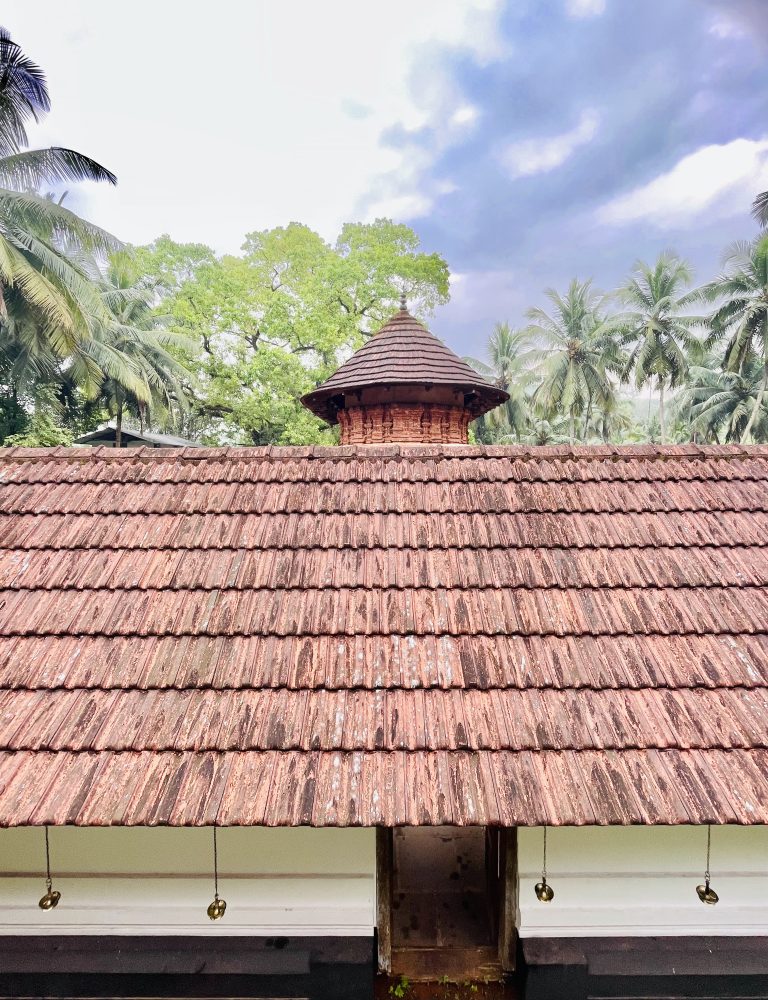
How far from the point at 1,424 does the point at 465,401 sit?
1519 centimetres

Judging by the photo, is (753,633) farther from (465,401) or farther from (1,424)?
(1,424)

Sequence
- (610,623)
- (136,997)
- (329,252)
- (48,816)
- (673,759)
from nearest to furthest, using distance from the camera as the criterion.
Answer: (48,816) → (673,759) → (136,997) → (610,623) → (329,252)

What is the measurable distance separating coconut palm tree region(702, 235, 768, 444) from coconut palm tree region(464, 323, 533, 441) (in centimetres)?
762

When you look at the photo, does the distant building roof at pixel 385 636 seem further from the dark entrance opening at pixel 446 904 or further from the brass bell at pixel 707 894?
the dark entrance opening at pixel 446 904

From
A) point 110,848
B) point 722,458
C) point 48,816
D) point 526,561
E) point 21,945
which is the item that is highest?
point 722,458

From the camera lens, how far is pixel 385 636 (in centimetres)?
326

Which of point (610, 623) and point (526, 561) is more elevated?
point (526, 561)

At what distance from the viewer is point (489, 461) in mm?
4496

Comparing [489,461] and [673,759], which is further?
[489,461]

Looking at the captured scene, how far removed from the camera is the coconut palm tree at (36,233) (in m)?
10.7

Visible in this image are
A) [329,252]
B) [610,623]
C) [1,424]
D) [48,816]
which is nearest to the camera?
[48,816]

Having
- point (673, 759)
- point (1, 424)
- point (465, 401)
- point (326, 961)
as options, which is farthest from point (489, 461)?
point (1, 424)

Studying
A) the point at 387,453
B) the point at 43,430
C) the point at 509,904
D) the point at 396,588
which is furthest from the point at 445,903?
the point at 43,430

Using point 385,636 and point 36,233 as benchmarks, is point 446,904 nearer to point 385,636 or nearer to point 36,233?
point 385,636
